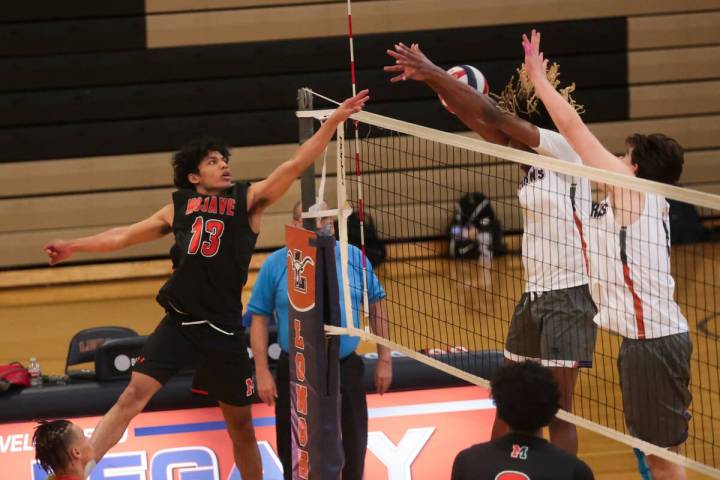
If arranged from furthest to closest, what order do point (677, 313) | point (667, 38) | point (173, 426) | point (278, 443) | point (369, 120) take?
1. point (667, 38)
2. point (173, 426)
3. point (278, 443)
4. point (369, 120)
5. point (677, 313)

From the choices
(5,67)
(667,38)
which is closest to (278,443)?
(5,67)

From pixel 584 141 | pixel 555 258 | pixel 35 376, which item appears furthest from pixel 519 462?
pixel 35 376

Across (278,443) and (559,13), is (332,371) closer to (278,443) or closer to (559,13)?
(278,443)

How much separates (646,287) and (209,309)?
2393mm

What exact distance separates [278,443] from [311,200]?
140 centimetres

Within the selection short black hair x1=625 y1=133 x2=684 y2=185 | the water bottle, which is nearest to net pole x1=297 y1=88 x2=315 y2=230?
short black hair x1=625 y1=133 x2=684 y2=185

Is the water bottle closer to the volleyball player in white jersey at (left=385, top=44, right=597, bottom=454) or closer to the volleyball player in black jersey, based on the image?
the volleyball player in black jersey

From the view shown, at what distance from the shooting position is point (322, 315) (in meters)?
4.91

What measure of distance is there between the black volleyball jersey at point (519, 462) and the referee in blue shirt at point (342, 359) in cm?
181

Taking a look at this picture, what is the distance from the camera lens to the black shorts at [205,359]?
5.67 metres

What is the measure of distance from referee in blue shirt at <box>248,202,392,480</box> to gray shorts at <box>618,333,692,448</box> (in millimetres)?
1483

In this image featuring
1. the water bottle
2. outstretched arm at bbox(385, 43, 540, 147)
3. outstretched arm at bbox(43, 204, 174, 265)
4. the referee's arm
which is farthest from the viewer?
the water bottle

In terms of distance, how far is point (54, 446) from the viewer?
4.37 meters

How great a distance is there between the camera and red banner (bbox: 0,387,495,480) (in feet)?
19.7
